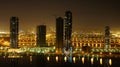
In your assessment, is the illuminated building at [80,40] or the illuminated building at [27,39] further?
the illuminated building at [27,39]

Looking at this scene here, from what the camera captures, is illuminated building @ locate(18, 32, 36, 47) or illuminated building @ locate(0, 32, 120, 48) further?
illuminated building @ locate(18, 32, 36, 47)

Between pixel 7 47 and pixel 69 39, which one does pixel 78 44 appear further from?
pixel 7 47

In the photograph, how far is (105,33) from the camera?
7888 centimetres

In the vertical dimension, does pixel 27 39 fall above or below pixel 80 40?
above

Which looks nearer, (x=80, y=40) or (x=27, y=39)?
(x=80, y=40)

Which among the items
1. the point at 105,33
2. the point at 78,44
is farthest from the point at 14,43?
the point at 105,33

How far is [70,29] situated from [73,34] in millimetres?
5352

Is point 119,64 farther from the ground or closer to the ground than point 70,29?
closer to the ground

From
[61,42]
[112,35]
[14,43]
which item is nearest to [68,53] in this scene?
[61,42]

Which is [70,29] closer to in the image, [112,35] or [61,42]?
[61,42]

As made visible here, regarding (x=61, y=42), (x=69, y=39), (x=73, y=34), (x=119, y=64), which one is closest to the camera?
(x=119, y=64)

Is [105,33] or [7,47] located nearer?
[7,47]

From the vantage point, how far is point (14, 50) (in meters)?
66.8

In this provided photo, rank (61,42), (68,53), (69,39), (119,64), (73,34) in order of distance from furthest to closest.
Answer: (73,34) → (69,39) → (61,42) → (68,53) → (119,64)
